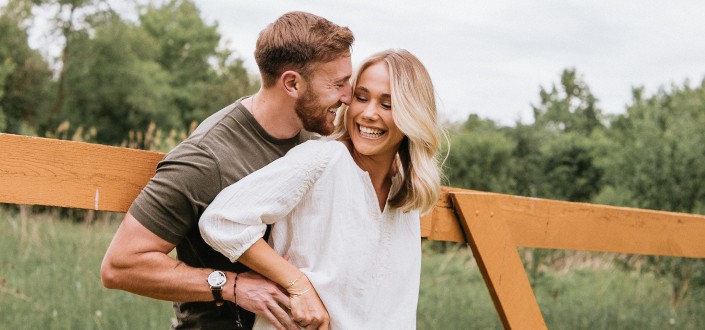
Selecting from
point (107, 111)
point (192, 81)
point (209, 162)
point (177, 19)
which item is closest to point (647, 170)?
point (209, 162)

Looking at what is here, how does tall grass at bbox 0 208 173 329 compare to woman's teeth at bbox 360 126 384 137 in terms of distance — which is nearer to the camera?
woman's teeth at bbox 360 126 384 137

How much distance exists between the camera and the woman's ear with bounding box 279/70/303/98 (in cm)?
245

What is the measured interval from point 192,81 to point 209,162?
42153 millimetres

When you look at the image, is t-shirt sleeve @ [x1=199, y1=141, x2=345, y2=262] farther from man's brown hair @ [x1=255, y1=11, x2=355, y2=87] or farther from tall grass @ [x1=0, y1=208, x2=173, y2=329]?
tall grass @ [x1=0, y1=208, x2=173, y2=329]

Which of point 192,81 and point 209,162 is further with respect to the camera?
point 192,81

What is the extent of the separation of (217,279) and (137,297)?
9.22ft

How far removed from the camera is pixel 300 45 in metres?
2.44

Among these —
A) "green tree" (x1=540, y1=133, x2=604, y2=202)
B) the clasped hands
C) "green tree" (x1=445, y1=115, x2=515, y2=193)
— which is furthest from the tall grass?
"green tree" (x1=540, y1=133, x2=604, y2=202)

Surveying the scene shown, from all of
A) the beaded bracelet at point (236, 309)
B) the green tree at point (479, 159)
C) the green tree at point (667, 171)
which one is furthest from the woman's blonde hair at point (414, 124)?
the green tree at point (479, 159)

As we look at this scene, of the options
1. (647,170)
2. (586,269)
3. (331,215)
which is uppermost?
(331,215)

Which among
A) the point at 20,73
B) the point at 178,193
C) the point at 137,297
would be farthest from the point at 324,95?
the point at 20,73

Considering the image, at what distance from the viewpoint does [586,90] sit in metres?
46.2

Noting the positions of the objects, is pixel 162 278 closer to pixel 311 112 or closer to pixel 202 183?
pixel 202 183

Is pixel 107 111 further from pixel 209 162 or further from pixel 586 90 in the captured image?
pixel 209 162
